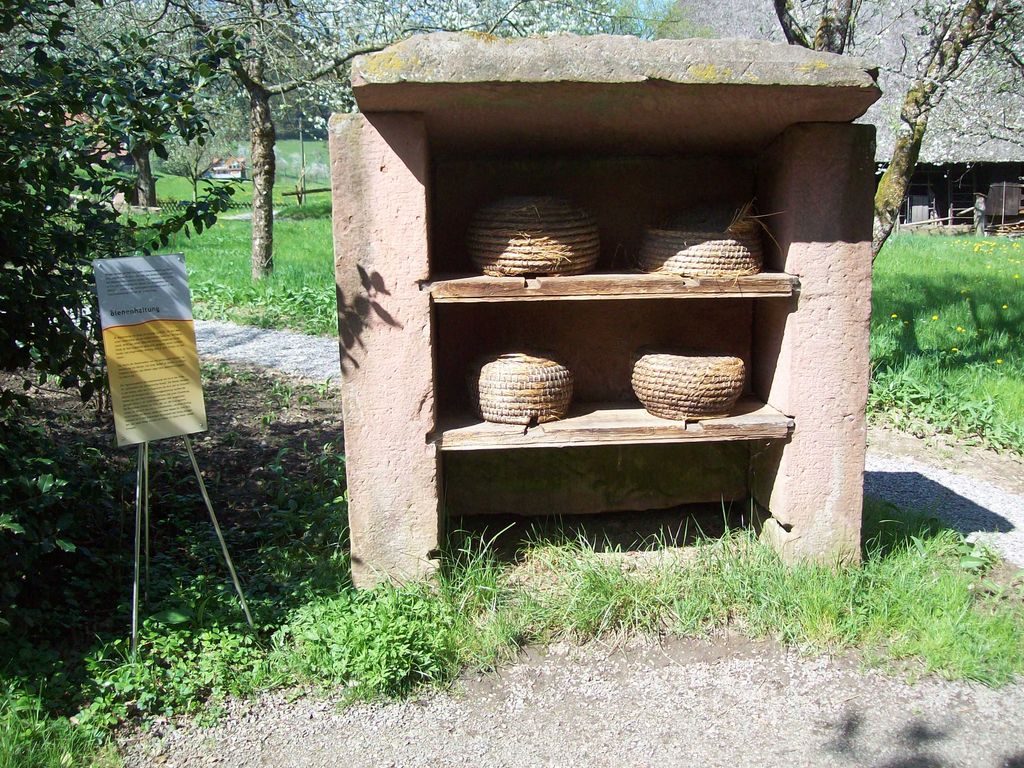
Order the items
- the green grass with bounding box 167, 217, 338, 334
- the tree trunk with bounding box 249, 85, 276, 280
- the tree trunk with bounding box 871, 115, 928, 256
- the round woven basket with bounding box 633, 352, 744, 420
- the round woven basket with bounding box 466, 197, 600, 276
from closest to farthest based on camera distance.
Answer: the round woven basket with bounding box 466, 197, 600, 276
the round woven basket with bounding box 633, 352, 744, 420
the tree trunk with bounding box 871, 115, 928, 256
the green grass with bounding box 167, 217, 338, 334
the tree trunk with bounding box 249, 85, 276, 280

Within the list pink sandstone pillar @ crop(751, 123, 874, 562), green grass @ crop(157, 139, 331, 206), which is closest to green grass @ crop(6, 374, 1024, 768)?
pink sandstone pillar @ crop(751, 123, 874, 562)

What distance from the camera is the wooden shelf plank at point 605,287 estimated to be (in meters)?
3.62

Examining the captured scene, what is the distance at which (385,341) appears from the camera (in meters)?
3.61

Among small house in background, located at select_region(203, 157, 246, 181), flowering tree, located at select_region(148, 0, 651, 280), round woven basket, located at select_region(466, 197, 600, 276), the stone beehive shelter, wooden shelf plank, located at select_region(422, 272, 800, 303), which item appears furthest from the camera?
small house in background, located at select_region(203, 157, 246, 181)

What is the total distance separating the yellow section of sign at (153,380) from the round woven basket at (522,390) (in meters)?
1.21

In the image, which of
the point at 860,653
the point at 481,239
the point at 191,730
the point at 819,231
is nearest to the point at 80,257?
the point at 481,239

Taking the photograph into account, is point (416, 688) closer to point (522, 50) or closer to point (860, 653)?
point (860, 653)

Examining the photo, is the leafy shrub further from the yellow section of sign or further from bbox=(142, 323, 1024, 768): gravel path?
the yellow section of sign

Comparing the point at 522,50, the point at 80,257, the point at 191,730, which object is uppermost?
the point at 522,50

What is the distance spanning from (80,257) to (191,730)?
6.82 feet

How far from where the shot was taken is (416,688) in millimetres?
3385

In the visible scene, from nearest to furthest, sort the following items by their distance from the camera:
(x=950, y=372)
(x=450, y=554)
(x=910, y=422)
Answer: (x=450, y=554), (x=910, y=422), (x=950, y=372)

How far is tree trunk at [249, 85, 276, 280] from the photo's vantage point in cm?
1069

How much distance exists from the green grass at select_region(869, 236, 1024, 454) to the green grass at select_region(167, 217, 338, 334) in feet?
18.3
